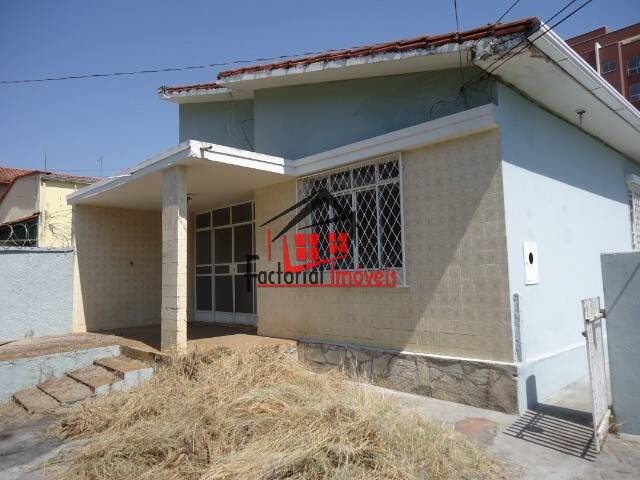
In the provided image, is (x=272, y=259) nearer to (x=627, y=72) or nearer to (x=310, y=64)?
(x=310, y=64)

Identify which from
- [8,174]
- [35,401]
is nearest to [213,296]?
[35,401]

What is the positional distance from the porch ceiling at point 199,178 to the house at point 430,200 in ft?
0.12

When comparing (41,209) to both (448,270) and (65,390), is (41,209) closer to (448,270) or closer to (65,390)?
(65,390)

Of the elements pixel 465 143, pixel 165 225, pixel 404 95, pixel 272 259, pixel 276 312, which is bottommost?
pixel 276 312

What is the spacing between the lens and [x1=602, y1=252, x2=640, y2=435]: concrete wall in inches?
163

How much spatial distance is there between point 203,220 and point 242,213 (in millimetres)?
1620

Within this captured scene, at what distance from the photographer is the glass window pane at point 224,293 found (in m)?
9.59

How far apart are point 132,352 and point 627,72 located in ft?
150

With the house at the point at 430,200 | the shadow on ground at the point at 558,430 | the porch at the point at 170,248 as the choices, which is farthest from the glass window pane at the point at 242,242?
the shadow on ground at the point at 558,430

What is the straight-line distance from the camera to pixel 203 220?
1046 cm

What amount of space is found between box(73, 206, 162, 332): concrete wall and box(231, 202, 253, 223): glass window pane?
6.94 ft

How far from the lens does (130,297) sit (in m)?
9.88

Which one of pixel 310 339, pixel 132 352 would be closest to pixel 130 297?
pixel 132 352

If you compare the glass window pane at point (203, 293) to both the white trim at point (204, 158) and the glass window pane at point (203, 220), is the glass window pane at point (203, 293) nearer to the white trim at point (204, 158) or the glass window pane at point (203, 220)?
the glass window pane at point (203, 220)
